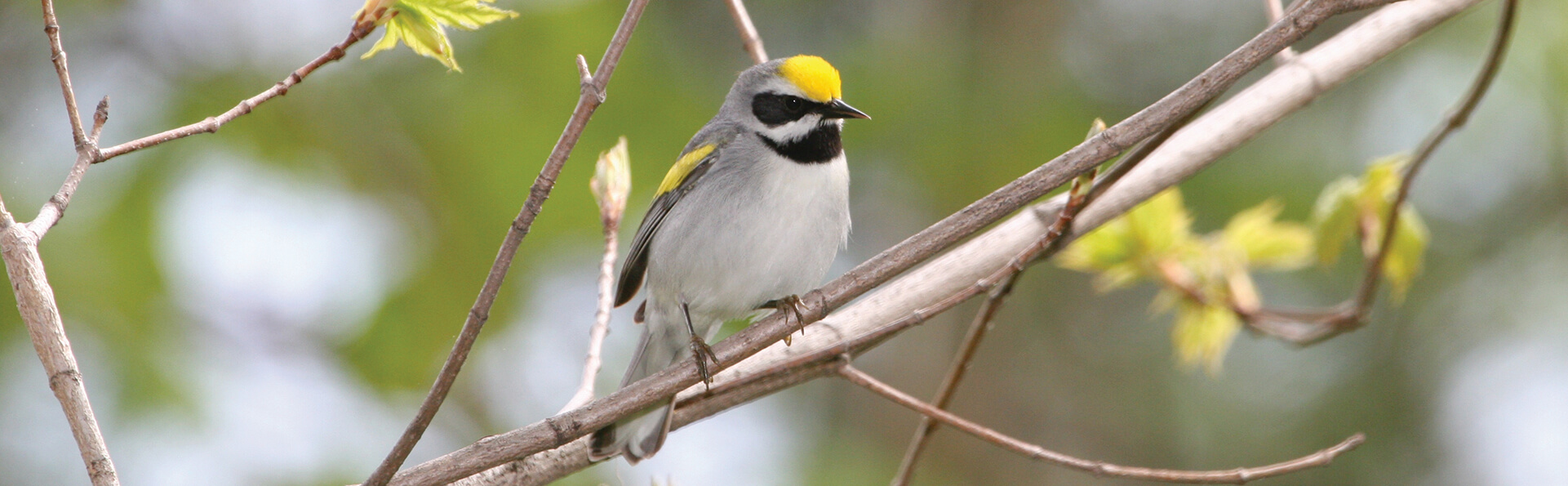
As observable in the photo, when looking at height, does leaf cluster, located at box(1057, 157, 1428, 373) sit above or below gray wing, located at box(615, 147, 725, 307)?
below

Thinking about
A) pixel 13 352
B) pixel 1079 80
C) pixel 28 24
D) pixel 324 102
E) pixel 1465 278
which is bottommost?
pixel 1465 278

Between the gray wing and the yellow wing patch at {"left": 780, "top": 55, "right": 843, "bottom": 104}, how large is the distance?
0.93ft

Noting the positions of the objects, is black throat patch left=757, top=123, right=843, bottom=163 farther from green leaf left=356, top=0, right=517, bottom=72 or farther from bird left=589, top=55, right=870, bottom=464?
green leaf left=356, top=0, right=517, bottom=72

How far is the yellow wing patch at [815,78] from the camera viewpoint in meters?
2.92

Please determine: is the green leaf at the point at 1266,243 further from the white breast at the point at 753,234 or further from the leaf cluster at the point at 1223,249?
the white breast at the point at 753,234

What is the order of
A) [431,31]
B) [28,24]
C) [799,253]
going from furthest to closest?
[28,24] → [799,253] → [431,31]

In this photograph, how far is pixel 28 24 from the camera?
12.8ft

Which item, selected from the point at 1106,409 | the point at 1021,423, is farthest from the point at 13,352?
the point at 1106,409

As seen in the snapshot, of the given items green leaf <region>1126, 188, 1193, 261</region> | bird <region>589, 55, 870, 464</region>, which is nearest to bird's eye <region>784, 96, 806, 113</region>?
bird <region>589, 55, 870, 464</region>

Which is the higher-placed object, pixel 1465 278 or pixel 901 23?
pixel 901 23

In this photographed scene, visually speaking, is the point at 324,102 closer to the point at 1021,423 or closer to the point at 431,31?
the point at 431,31

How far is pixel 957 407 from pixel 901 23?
1.88 meters

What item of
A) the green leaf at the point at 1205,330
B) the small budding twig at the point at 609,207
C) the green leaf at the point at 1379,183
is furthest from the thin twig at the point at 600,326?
the green leaf at the point at 1379,183

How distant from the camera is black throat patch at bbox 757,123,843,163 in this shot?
2845 millimetres
